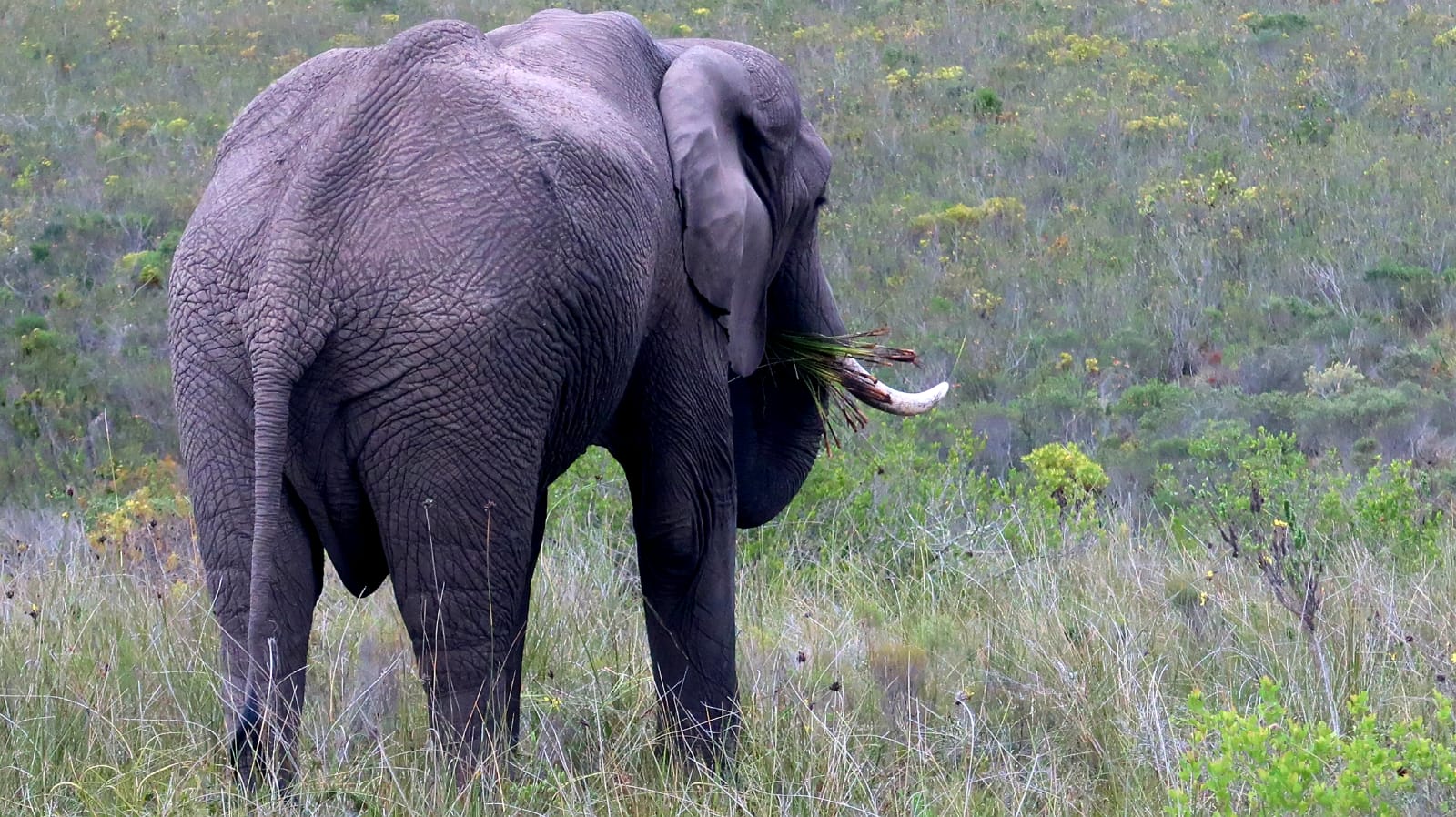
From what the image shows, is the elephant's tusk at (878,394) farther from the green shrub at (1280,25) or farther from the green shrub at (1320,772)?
the green shrub at (1280,25)

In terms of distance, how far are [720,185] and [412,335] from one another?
1274 mm

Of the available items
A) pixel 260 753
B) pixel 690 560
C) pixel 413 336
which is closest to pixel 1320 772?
pixel 690 560

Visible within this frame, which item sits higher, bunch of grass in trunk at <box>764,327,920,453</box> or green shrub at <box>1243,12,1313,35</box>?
bunch of grass in trunk at <box>764,327,920,453</box>

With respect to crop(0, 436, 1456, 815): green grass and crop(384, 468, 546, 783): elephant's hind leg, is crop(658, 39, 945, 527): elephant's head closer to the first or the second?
crop(0, 436, 1456, 815): green grass

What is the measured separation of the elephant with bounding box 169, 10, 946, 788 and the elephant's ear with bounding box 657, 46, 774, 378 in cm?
9

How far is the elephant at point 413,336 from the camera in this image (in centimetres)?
338

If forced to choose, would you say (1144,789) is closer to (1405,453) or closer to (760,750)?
(760,750)

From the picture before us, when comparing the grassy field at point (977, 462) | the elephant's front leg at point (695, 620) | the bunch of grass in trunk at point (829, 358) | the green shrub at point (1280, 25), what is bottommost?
the green shrub at point (1280, 25)

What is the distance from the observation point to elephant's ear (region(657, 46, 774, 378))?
4.34 metres

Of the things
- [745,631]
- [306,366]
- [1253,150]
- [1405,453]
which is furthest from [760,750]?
[1253,150]

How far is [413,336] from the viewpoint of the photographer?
3373 millimetres

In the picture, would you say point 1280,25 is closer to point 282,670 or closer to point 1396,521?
point 1396,521

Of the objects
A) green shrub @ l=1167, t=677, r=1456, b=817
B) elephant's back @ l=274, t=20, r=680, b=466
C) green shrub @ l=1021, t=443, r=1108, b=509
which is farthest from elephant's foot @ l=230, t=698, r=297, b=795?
green shrub @ l=1021, t=443, r=1108, b=509

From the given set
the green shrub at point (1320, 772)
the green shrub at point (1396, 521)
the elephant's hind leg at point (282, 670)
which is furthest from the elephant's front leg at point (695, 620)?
the green shrub at point (1396, 521)
